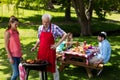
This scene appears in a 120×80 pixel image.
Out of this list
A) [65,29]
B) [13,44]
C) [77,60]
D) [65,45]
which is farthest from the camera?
[65,29]

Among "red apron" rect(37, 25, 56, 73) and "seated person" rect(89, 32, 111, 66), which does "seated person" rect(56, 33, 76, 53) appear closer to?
"seated person" rect(89, 32, 111, 66)

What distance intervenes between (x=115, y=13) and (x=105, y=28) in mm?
16377

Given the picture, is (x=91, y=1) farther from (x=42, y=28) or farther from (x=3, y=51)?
(x=42, y=28)

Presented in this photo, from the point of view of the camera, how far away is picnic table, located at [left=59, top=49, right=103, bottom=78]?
397 inches

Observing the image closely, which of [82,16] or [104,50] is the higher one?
[104,50]

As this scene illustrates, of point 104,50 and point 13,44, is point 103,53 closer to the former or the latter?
point 104,50

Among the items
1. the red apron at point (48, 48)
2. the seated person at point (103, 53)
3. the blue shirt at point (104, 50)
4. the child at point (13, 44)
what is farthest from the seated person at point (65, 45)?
the child at point (13, 44)

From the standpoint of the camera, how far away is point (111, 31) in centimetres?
3089

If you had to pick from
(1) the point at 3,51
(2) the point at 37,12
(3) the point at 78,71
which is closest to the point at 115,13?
(2) the point at 37,12

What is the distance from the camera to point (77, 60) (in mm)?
10789

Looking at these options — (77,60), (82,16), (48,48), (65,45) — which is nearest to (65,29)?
(82,16)

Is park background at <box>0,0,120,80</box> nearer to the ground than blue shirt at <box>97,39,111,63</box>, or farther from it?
nearer to the ground

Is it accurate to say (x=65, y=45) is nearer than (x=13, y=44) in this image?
No

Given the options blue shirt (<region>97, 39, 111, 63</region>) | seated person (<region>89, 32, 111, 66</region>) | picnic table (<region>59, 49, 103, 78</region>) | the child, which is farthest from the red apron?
blue shirt (<region>97, 39, 111, 63</region>)
